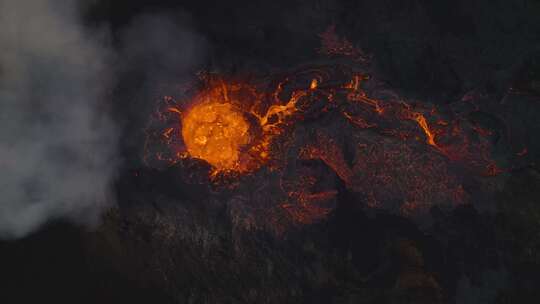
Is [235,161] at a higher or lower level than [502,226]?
higher

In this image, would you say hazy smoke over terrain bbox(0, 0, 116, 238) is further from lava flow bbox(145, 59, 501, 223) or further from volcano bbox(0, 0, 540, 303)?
lava flow bbox(145, 59, 501, 223)

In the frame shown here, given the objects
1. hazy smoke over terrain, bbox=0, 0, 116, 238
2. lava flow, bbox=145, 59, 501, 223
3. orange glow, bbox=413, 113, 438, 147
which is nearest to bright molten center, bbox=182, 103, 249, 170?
lava flow, bbox=145, 59, 501, 223

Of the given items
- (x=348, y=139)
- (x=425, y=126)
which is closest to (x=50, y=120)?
(x=348, y=139)

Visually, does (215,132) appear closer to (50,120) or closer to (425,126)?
(50,120)

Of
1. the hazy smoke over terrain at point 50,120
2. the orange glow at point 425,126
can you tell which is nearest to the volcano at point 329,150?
the orange glow at point 425,126

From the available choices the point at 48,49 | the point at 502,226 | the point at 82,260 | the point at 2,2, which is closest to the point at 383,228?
the point at 502,226

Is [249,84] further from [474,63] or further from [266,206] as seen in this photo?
[474,63]
